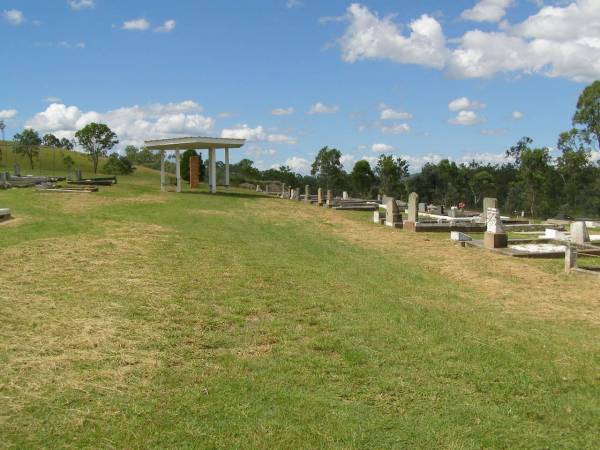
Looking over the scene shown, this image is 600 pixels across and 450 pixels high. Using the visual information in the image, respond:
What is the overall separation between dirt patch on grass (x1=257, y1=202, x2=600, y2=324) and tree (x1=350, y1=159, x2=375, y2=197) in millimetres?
35636

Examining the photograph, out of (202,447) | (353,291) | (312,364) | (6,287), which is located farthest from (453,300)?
(6,287)

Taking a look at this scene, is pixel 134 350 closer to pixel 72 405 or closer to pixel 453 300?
pixel 72 405

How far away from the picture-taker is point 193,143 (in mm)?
29438

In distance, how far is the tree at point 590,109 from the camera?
36844mm

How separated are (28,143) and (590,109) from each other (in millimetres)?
56571

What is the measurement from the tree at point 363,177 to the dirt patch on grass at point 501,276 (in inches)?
1403

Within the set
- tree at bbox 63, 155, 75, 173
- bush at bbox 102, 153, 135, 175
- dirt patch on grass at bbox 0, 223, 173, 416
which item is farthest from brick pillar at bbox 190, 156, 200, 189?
tree at bbox 63, 155, 75, 173

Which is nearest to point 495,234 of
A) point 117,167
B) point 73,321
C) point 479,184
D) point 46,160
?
point 73,321

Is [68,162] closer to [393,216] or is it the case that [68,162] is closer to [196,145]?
[196,145]

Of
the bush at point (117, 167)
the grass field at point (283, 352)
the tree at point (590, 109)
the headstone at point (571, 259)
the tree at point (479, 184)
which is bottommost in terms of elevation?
the grass field at point (283, 352)

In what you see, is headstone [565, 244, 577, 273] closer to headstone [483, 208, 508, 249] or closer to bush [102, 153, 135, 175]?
headstone [483, 208, 508, 249]

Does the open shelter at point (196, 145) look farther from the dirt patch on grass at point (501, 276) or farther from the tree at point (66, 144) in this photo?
the tree at point (66, 144)

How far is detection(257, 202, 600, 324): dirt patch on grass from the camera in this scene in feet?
26.2

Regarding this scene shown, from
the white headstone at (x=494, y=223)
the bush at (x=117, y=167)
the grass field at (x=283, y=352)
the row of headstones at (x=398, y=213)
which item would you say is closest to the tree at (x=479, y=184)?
the row of headstones at (x=398, y=213)
